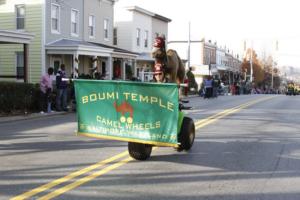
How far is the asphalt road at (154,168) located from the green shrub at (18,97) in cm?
577

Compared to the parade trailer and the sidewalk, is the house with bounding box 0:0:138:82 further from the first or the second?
the parade trailer

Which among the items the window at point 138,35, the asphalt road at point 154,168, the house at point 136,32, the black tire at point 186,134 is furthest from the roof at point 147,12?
the black tire at point 186,134

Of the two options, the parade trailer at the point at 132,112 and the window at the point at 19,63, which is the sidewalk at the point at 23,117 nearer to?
the parade trailer at the point at 132,112

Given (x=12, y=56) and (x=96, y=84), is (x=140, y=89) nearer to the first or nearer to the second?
(x=96, y=84)

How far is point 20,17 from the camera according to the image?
29.1 meters

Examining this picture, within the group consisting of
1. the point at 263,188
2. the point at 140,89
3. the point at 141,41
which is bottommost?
the point at 263,188

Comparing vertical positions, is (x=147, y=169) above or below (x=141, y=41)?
below

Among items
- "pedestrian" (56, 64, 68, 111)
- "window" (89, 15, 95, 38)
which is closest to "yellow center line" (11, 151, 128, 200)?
"pedestrian" (56, 64, 68, 111)

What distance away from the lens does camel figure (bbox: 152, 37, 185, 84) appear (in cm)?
891

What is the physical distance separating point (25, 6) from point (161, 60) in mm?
21607

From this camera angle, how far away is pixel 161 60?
8992 millimetres

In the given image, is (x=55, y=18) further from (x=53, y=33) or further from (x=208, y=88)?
(x=208, y=88)

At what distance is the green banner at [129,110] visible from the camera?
26.1ft

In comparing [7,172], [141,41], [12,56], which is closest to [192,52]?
[141,41]
